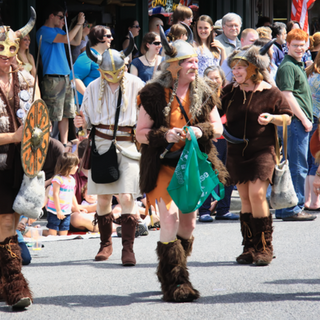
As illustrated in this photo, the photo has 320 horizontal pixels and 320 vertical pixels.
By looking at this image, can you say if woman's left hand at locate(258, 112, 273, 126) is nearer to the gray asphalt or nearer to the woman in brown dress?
the woman in brown dress

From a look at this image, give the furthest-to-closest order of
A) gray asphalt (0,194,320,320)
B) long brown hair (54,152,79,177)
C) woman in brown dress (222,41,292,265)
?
long brown hair (54,152,79,177) → woman in brown dress (222,41,292,265) → gray asphalt (0,194,320,320)

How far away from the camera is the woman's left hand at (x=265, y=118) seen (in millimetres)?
6395

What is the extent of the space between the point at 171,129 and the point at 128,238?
1.91 m

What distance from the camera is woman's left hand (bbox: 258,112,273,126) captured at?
6.39 meters

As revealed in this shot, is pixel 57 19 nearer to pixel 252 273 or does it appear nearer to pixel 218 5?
pixel 218 5

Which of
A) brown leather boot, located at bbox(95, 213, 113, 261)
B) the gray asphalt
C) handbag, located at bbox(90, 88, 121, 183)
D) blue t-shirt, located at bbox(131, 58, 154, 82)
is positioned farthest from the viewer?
blue t-shirt, located at bbox(131, 58, 154, 82)

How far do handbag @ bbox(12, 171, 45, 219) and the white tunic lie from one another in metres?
1.82

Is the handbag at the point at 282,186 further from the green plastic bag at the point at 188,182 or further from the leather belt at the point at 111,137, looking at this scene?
the green plastic bag at the point at 188,182

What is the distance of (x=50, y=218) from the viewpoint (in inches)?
337

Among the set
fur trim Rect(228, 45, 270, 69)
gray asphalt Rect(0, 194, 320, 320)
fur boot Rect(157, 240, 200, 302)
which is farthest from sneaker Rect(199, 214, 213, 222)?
fur boot Rect(157, 240, 200, 302)

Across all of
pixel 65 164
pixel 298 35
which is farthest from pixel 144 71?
pixel 298 35

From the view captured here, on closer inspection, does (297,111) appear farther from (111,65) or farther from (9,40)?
(9,40)

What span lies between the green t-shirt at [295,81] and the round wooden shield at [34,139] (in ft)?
14.2

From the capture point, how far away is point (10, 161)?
507cm
